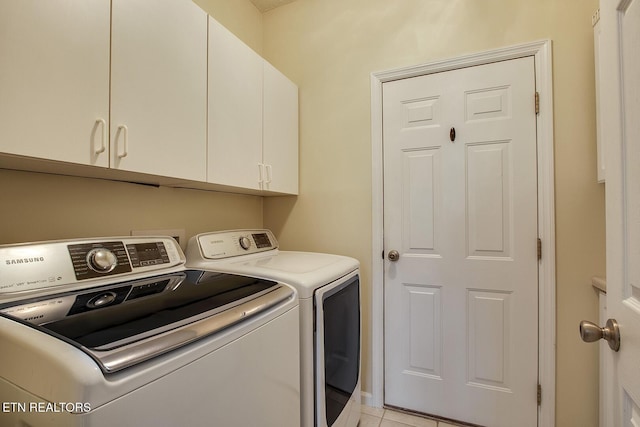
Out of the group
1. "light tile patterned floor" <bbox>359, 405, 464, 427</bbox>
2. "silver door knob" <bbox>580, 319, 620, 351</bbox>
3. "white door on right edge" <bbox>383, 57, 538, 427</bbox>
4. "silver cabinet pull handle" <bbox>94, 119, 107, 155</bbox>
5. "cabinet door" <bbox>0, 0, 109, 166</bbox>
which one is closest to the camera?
"silver door knob" <bbox>580, 319, 620, 351</bbox>

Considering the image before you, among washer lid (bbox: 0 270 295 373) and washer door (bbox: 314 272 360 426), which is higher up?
washer lid (bbox: 0 270 295 373)

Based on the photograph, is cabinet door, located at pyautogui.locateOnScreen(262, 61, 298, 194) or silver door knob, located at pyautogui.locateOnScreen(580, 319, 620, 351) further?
cabinet door, located at pyautogui.locateOnScreen(262, 61, 298, 194)

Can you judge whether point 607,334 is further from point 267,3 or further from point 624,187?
point 267,3

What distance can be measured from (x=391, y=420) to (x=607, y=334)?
1484 mm

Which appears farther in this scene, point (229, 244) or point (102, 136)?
point (229, 244)

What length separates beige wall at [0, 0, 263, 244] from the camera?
1.03 metres

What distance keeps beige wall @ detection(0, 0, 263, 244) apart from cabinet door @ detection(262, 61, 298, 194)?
36 centimetres

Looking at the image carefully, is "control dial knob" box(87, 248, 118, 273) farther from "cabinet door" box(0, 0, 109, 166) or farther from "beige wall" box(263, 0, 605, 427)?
"beige wall" box(263, 0, 605, 427)

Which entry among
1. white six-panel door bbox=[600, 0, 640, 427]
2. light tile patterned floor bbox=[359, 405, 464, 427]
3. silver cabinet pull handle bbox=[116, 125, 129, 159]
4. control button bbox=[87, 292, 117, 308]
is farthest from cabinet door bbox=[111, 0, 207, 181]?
light tile patterned floor bbox=[359, 405, 464, 427]

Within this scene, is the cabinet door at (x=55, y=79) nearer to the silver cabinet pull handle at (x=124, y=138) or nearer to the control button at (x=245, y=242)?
the silver cabinet pull handle at (x=124, y=138)

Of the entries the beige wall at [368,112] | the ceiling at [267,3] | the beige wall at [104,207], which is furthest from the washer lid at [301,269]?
the ceiling at [267,3]

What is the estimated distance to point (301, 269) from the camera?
130 centimetres

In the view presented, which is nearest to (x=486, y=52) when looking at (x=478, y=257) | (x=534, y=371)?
(x=478, y=257)

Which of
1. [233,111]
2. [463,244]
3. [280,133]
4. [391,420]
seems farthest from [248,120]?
[391,420]
